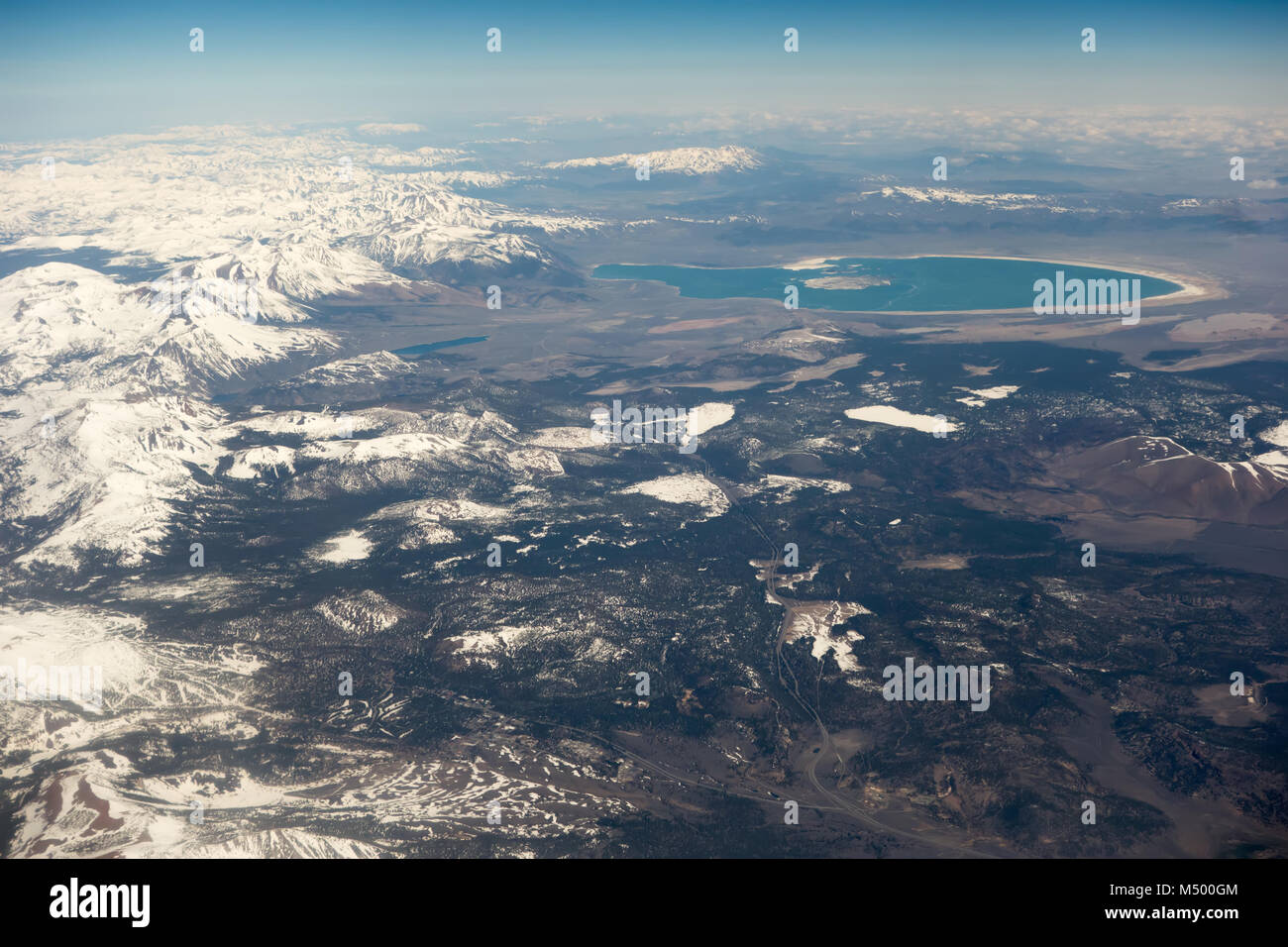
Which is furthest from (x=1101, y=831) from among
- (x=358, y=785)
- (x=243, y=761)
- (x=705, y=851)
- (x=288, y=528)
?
(x=288, y=528)

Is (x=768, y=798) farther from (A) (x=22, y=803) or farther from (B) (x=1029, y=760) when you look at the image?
(A) (x=22, y=803)

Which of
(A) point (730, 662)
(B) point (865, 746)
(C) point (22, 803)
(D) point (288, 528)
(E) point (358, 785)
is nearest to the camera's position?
(C) point (22, 803)

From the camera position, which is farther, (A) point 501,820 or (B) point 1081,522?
(B) point 1081,522

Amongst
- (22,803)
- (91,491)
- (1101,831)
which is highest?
(91,491)

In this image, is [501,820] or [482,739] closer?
[501,820]

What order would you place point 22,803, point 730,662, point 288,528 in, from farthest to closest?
point 288,528 < point 730,662 < point 22,803

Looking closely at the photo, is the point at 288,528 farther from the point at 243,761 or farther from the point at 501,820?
the point at 501,820

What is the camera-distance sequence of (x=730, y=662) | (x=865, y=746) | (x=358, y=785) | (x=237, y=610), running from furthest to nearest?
(x=237, y=610) < (x=730, y=662) < (x=865, y=746) < (x=358, y=785)

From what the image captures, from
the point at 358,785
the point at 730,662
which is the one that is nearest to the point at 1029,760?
the point at 730,662

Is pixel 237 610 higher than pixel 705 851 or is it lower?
higher
